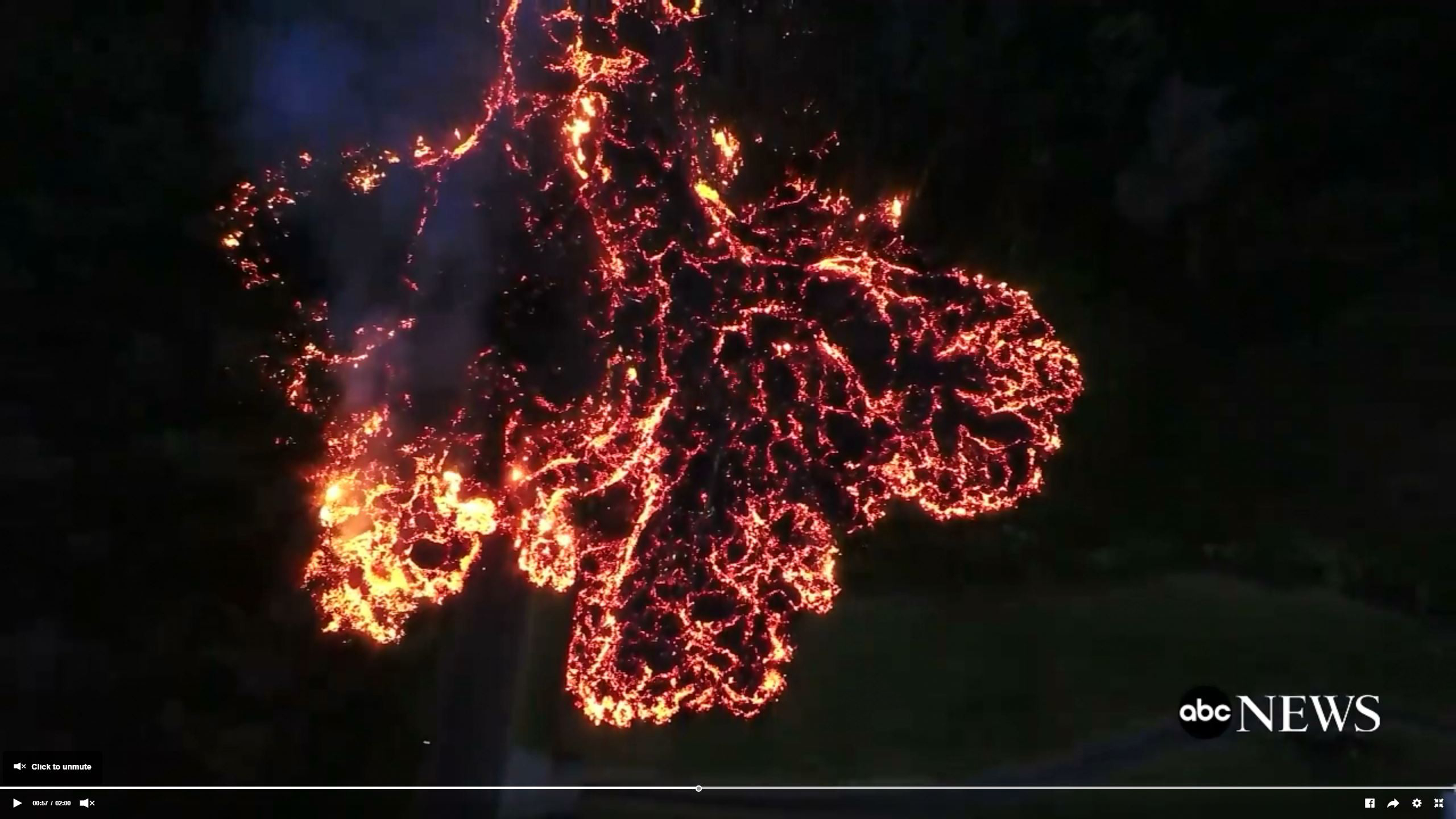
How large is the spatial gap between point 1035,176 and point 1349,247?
0.43 meters

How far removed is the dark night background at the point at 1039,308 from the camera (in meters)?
1.46

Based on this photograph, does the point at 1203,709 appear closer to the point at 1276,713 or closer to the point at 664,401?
the point at 1276,713

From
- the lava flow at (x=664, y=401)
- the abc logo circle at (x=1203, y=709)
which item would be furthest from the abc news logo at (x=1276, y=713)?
the lava flow at (x=664, y=401)

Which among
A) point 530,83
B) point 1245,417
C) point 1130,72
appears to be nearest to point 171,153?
point 530,83

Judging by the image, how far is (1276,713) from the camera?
1485 mm

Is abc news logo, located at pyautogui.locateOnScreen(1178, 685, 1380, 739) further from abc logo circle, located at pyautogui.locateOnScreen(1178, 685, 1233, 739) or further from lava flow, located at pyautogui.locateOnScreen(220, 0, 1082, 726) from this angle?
lava flow, located at pyautogui.locateOnScreen(220, 0, 1082, 726)

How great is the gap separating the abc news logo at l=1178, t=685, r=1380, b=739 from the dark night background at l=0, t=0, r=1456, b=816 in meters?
0.03

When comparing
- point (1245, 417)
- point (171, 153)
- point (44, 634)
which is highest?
point (171, 153)

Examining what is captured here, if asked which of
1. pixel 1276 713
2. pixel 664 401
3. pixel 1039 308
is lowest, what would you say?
pixel 1276 713

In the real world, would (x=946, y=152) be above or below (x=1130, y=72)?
below

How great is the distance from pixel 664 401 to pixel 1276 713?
93 cm

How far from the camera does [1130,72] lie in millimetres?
1457

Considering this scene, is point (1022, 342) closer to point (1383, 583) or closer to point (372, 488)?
point (1383, 583)

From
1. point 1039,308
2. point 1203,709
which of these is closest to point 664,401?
point 1039,308
